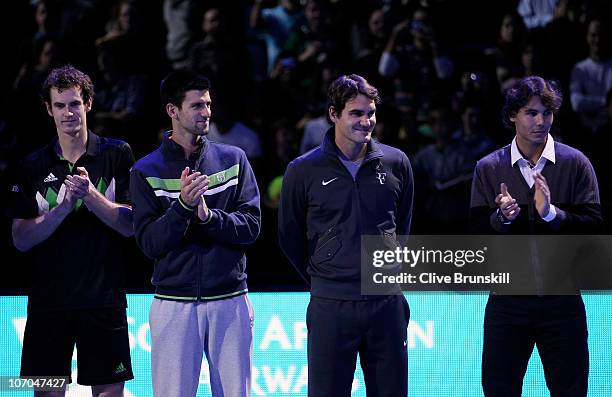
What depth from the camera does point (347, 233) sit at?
4578 millimetres

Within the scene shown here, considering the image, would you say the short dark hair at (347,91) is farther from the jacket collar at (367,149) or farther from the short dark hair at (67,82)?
the short dark hair at (67,82)

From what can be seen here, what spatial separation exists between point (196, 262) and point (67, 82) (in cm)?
113

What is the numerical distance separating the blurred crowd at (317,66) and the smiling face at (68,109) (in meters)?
2.99

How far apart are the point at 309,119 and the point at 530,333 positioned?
398 cm

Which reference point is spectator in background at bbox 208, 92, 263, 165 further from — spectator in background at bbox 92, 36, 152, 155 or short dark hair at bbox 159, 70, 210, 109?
short dark hair at bbox 159, 70, 210, 109

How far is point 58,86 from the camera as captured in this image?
15.8ft

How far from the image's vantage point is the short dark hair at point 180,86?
4664 mm

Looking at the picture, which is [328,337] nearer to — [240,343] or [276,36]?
[240,343]

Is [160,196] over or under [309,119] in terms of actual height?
under

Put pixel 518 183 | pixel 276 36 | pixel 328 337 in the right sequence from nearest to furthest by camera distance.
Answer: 1. pixel 328 337
2. pixel 518 183
3. pixel 276 36

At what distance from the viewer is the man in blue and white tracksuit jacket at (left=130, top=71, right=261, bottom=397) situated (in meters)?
4.52

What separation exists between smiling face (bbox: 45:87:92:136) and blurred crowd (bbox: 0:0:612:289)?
9.80 ft

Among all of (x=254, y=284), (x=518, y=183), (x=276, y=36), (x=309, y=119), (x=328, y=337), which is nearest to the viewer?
(x=328, y=337)

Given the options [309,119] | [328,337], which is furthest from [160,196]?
[309,119]
